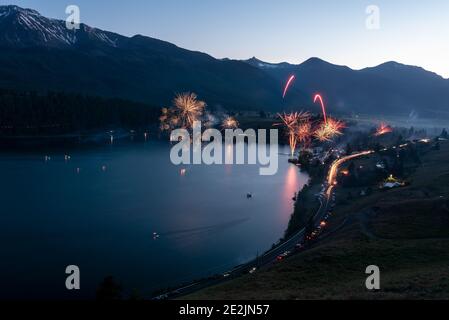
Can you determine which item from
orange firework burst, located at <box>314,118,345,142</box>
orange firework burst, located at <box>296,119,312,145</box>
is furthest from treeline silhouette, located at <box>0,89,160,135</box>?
orange firework burst, located at <box>314,118,345,142</box>

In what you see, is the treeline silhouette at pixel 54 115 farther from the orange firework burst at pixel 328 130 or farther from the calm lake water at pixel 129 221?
the orange firework burst at pixel 328 130

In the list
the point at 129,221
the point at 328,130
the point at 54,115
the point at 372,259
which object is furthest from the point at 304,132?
the point at 372,259

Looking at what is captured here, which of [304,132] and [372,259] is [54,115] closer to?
[304,132]

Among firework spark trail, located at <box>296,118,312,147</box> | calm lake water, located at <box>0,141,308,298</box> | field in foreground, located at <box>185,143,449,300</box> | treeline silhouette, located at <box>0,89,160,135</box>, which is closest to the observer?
field in foreground, located at <box>185,143,449,300</box>

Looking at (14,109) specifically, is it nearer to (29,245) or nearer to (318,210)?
(29,245)

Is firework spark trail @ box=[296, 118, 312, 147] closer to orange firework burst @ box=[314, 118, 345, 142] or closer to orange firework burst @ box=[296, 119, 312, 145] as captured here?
orange firework burst @ box=[296, 119, 312, 145]

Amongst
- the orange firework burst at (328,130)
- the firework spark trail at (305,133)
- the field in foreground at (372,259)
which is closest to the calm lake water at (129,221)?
the field in foreground at (372,259)
